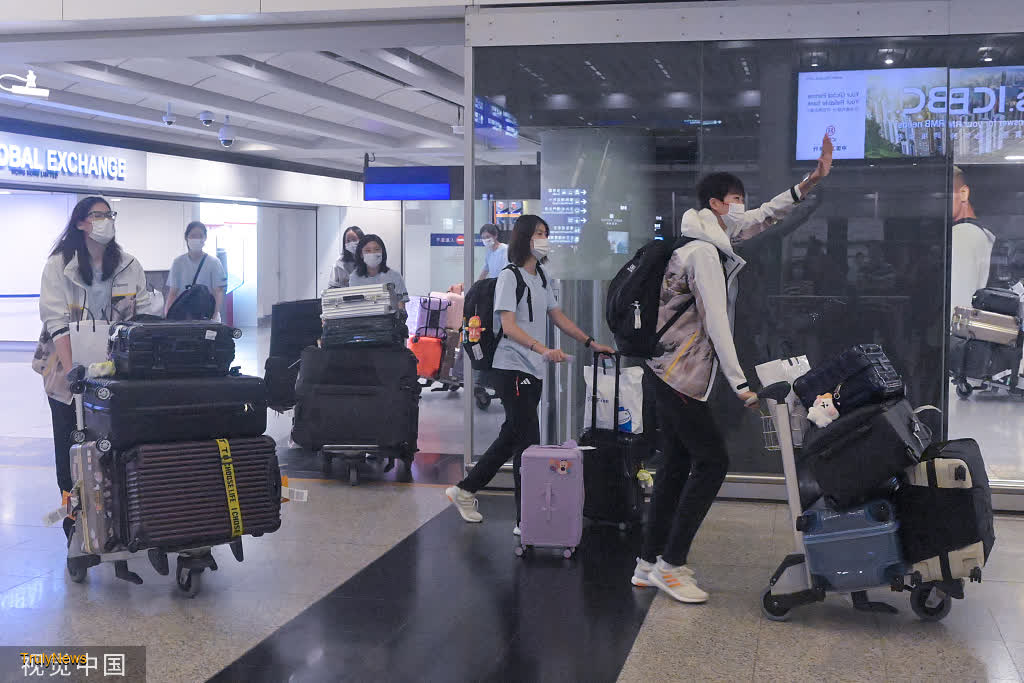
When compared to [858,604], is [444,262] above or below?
above

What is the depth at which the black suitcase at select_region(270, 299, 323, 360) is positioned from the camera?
855 cm

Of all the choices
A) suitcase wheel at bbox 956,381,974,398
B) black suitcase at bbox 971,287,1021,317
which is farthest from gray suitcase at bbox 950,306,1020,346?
suitcase wheel at bbox 956,381,974,398

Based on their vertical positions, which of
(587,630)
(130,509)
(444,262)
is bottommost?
(587,630)

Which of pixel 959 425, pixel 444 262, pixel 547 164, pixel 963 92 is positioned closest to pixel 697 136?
pixel 547 164

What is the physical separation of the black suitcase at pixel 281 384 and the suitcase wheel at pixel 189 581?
375 cm

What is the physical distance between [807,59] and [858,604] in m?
3.48

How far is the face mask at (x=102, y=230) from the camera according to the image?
5188mm

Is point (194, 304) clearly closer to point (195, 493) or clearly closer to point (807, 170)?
point (195, 493)

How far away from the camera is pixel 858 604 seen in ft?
14.1

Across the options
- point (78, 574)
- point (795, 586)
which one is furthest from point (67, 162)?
point (795, 586)

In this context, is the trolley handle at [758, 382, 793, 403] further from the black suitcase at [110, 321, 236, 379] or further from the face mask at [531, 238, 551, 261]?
the black suitcase at [110, 321, 236, 379]

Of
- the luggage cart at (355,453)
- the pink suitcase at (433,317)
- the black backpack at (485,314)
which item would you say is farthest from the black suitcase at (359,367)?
the pink suitcase at (433,317)

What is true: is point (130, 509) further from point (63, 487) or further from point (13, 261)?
point (13, 261)

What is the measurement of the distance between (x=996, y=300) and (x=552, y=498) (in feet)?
9.94
